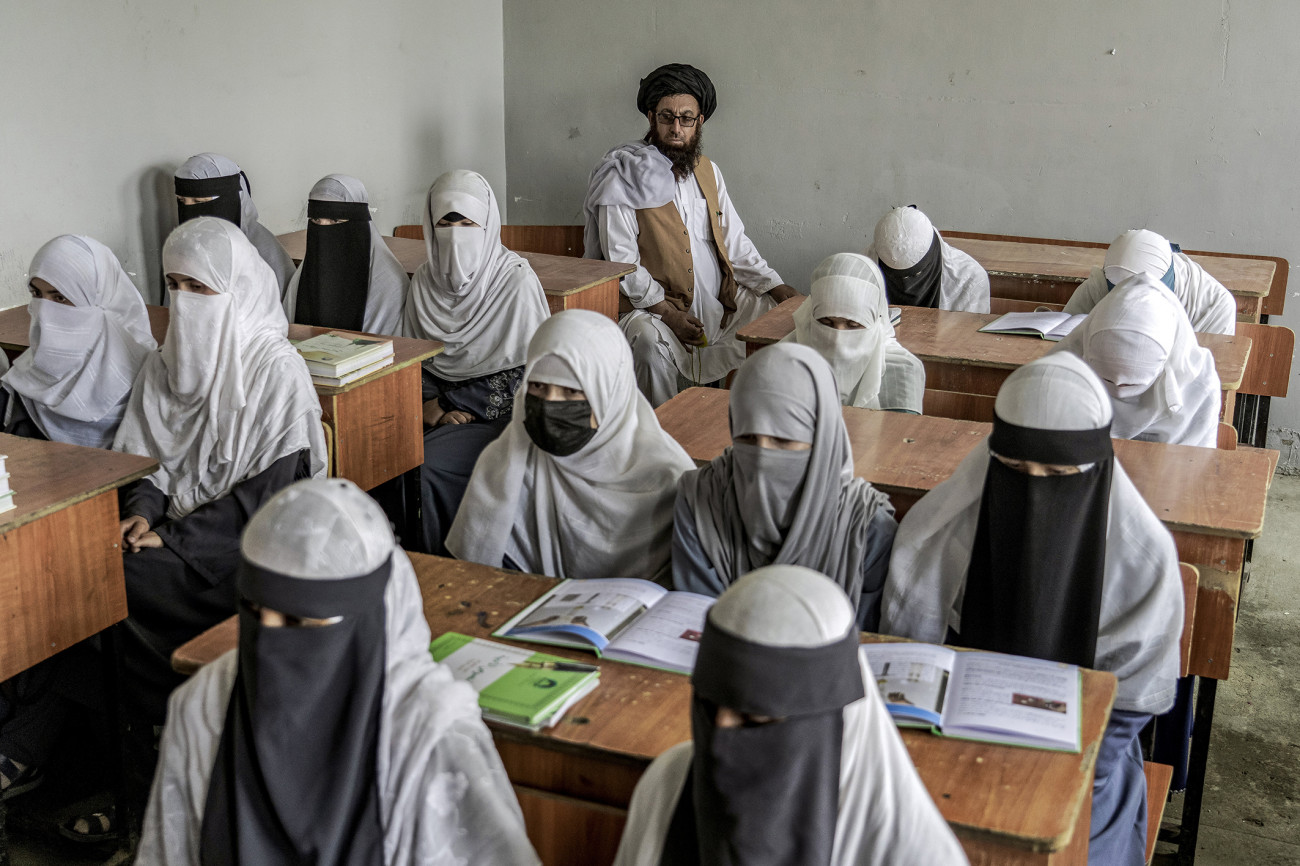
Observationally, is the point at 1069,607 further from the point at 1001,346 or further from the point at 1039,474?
the point at 1001,346

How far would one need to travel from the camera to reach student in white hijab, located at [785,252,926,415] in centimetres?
359

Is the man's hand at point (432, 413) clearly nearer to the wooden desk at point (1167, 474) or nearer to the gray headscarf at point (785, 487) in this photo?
the wooden desk at point (1167, 474)

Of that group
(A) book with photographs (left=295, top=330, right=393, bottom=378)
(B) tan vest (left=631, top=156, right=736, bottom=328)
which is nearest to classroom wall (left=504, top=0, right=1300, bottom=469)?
(B) tan vest (left=631, top=156, right=736, bottom=328)

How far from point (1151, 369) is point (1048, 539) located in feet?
3.94

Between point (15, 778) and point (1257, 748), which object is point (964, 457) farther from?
point (15, 778)

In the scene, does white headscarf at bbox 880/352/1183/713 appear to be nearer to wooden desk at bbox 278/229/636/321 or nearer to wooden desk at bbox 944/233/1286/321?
wooden desk at bbox 278/229/636/321

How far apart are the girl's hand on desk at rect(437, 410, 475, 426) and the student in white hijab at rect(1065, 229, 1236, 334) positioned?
2.25m

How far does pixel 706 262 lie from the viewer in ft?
19.3

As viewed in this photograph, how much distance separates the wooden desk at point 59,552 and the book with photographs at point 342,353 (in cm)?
67

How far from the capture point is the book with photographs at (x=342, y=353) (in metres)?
3.45

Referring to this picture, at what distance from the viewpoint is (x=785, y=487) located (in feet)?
7.63

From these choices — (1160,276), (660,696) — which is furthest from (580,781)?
(1160,276)

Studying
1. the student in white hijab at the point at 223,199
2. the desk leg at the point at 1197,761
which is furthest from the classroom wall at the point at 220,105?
the desk leg at the point at 1197,761

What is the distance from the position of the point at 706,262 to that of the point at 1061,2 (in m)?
2.05
